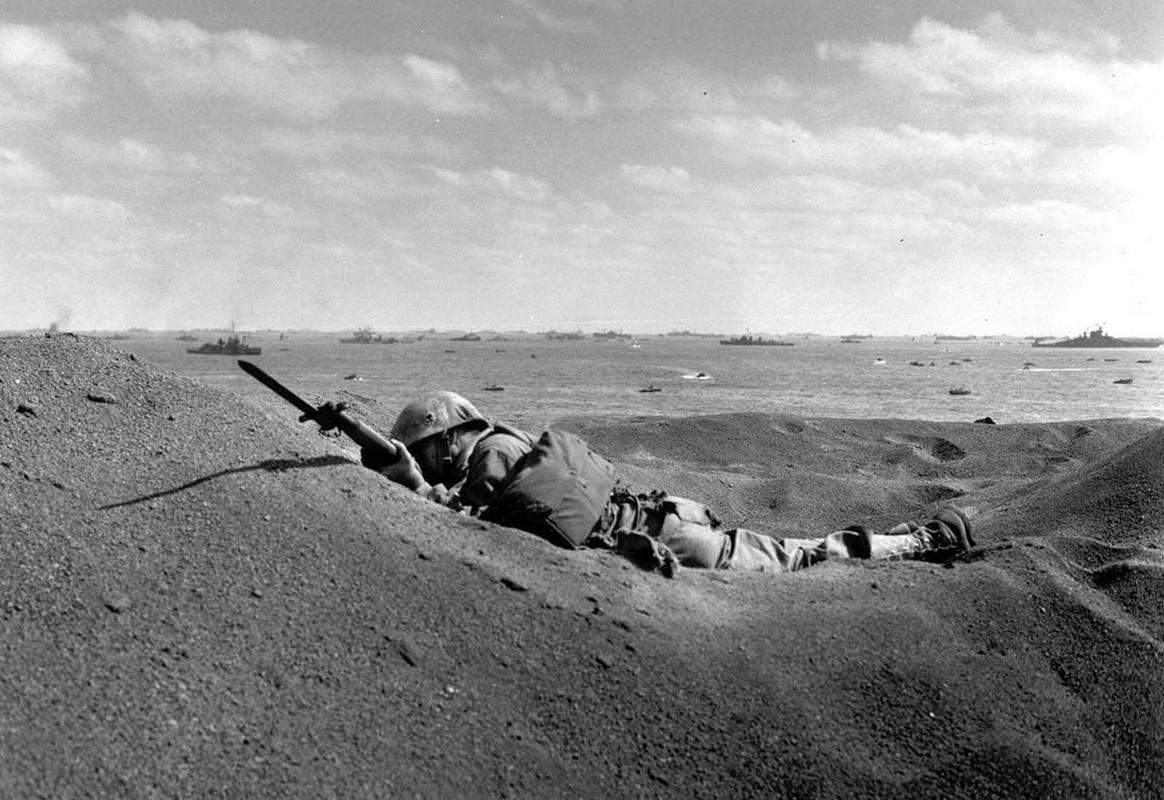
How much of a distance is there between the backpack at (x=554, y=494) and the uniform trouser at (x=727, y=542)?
21cm

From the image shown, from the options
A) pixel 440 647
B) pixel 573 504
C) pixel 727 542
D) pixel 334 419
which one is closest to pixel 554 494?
pixel 573 504

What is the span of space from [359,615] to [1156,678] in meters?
3.27

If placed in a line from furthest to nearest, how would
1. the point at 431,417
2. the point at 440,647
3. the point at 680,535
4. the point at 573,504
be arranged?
1. the point at 431,417
2. the point at 680,535
3. the point at 573,504
4. the point at 440,647

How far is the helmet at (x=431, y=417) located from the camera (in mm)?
5246

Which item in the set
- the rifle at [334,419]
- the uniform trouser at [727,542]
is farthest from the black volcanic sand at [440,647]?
the uniform trouser at [727,542]

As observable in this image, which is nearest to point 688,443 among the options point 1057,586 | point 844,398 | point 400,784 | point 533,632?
point 1057,586

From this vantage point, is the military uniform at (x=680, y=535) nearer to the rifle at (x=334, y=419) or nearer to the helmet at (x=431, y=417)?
the helmet at (x=431, y=417)

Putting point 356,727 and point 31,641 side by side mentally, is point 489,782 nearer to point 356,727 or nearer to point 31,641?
point 356,727

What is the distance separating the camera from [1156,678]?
3.68 m

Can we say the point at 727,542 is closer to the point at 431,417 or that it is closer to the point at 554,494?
the point at 554,494

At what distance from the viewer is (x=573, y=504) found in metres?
4.39

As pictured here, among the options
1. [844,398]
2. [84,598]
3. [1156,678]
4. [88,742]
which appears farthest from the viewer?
[844,398]

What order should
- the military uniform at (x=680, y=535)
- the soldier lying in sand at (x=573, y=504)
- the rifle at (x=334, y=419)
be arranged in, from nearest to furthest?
the rifle at (x=334, y=419)
the soldier lying in sand at (x=573, y=504)
the military uniform at (x=680, y=535)

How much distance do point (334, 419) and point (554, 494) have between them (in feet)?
3.83
